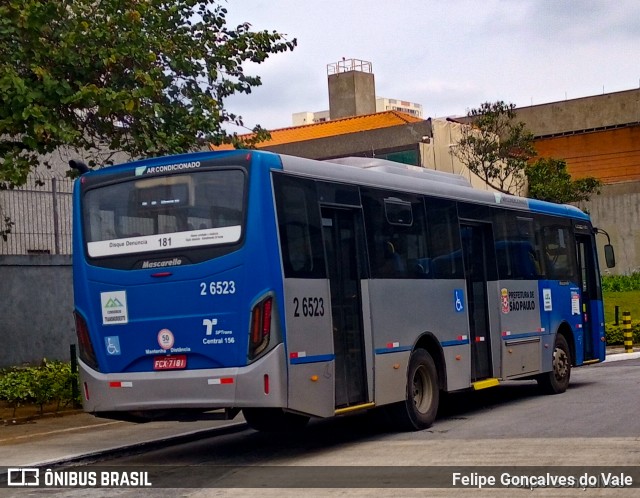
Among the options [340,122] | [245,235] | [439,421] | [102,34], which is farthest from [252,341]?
[340,122]

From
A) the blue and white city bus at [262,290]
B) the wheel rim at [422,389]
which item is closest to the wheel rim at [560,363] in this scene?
the blue and white city bus at [262,290]

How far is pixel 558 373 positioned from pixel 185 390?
8.75 m

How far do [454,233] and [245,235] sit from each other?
4.75 metres

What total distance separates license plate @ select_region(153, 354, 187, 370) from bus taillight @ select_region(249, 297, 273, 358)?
2.70 ft

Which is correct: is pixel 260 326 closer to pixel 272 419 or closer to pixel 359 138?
pixel 272 419

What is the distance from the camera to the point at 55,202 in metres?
21.0

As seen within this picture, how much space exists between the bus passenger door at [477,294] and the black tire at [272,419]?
3400mm

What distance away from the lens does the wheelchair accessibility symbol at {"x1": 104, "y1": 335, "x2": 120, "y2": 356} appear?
1223cm

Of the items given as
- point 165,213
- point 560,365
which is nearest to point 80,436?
point 165,213

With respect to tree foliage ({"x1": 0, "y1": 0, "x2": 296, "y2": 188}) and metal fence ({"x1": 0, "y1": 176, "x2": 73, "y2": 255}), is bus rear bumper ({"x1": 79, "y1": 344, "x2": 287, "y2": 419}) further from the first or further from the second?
metal fence ({"x1": 0, "y1": 176, "x2": 73, "y2": 255})

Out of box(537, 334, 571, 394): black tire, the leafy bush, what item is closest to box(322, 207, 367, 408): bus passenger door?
box(537, 334, 571, 394): black tire

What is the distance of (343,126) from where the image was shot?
5341 centimetres

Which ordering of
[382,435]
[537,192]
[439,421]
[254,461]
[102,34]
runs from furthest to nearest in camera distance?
[537,192] < [102,34] < [439,421] < [382,435] < [254,461]

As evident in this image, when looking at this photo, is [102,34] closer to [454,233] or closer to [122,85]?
[122,85]
